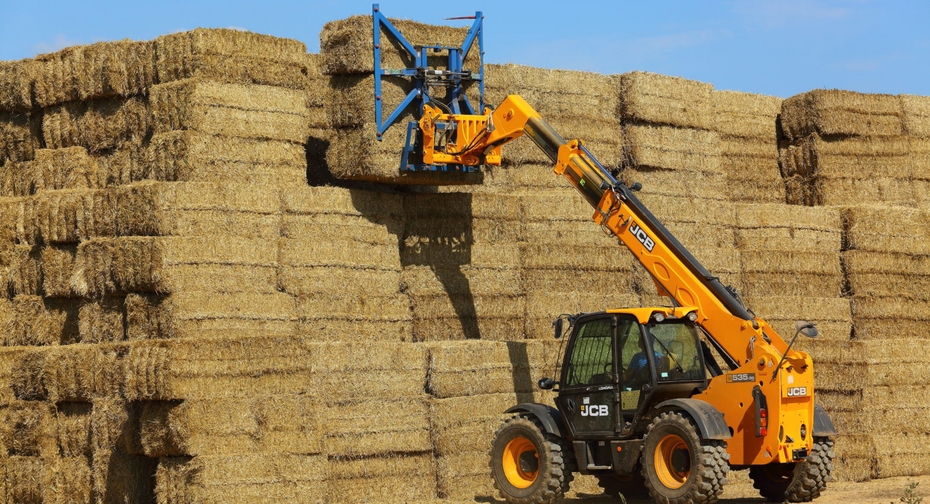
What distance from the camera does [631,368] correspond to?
14.5 meters

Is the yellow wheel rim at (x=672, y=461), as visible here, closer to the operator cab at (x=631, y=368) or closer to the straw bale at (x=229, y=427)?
the operator cab at (x=631, y=368)

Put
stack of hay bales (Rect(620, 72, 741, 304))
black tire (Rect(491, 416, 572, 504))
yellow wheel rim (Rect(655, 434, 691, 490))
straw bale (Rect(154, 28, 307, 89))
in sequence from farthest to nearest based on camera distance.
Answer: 1. stack of hay bales (Rect(620, 72, 741, 304))
2. straw bale (Rect(154, 28, 307, 89))
3. black tire (Rect(491, 416, 572, 504))
4. yellow wheel rim (Rect(655, 434, 691, 490))

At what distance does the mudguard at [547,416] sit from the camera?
49.8 ft

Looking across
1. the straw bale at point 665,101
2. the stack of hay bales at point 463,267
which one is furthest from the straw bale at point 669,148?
the stack of hay bales at point 463,267

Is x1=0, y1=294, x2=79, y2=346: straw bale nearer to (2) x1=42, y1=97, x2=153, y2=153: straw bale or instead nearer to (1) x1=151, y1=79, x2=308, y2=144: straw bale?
(2) x1=42, y1=97, x2=153, y2=153: straw bale

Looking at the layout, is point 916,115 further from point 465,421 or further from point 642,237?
point 465,421

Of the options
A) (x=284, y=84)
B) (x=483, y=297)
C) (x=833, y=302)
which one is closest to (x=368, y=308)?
(x=483, y=297)

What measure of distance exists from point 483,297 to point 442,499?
3.02 metres

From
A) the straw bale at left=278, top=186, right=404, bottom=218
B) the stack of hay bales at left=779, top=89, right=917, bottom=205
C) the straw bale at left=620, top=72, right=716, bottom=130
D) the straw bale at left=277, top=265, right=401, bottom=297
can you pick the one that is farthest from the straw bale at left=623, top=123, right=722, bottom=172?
the straw bale at left=277, top=265, right=401, bottom=297

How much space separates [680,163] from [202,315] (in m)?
8.65

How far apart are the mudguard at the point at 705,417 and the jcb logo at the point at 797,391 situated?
0.74 meters

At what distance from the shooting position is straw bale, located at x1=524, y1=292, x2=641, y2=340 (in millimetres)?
18484

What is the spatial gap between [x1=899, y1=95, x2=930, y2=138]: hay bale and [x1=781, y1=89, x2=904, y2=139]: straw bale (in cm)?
12

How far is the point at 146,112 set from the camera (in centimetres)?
1664
